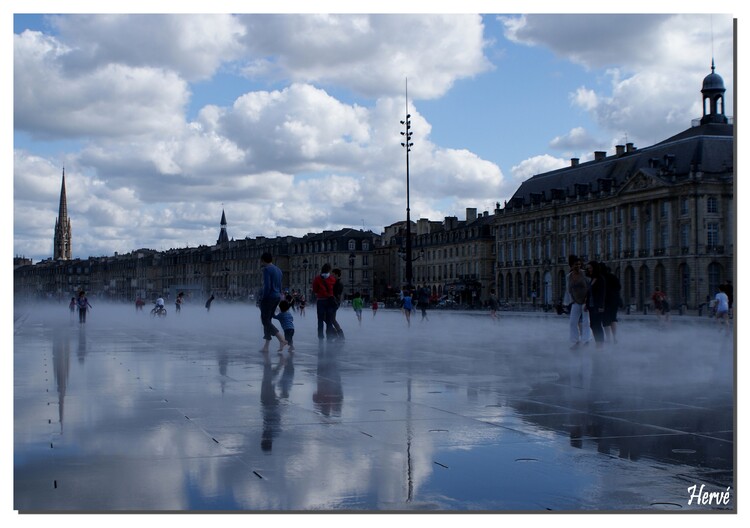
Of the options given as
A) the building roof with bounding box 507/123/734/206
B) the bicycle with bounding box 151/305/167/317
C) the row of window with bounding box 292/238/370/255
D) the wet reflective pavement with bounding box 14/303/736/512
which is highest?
the building roof with bounding box 507/123/734/206

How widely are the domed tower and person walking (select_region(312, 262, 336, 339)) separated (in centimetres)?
4485

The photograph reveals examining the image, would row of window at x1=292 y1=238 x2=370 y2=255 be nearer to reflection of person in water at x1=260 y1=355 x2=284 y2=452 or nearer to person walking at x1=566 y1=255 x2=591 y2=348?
person walking at x1=566 y1=255 x2=591 y2=348

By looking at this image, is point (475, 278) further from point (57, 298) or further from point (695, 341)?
point (695, 341)

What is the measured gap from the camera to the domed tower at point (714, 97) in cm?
6697

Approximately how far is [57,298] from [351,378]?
10589 centimetres

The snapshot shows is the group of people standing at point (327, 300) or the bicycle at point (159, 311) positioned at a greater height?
the group of people standing at point (327, 300)

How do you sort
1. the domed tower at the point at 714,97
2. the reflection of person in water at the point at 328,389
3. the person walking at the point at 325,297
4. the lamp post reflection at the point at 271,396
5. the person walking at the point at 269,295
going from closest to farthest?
1. the lamp post reflection at the point at 271,396
2. the reflection of person in water at the point at 328,389
3. the person walking at the point at 269,295
4. the person walking at the point at 325,297
5. the domed tower at the point at 714,97

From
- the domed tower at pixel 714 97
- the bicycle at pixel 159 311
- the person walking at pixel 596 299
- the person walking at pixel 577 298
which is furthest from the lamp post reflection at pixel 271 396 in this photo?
the domed tower at pixel 714 97

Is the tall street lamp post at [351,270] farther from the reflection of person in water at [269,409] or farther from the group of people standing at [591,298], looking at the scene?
the reflection of person in water at [269,409]

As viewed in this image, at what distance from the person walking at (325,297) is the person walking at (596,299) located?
17.4 feet

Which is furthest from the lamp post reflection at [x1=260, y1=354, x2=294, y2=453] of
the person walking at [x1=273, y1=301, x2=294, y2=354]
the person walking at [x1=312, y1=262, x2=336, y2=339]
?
the person walking at [x1=312, y1=262, x2=336, y2=339]

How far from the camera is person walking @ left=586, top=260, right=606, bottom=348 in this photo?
16984 mm

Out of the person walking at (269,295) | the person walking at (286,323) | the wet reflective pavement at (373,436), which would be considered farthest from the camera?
the person walking at (286,323)
